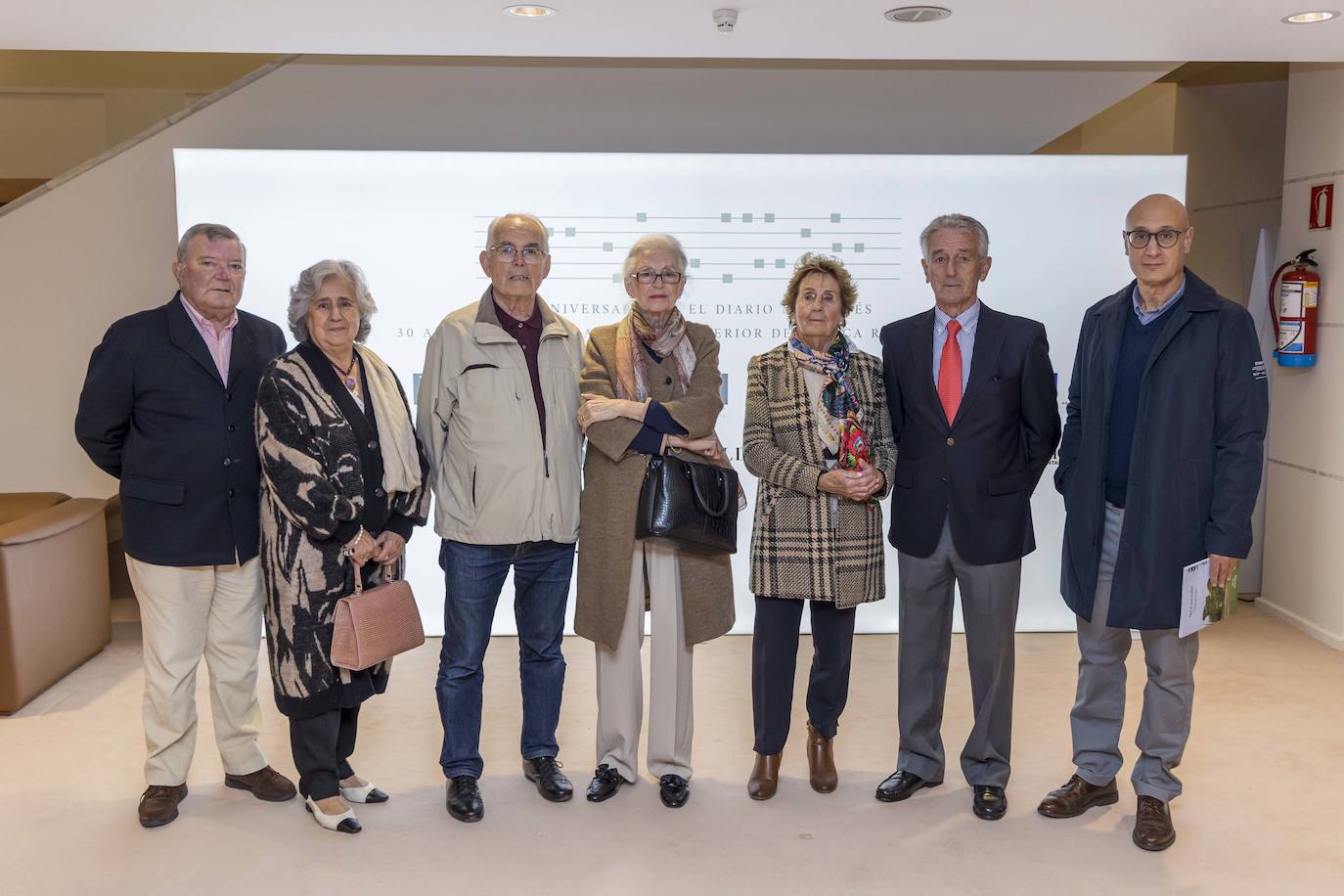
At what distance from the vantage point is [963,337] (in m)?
3.27

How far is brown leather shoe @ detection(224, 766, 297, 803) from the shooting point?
11.0 ft

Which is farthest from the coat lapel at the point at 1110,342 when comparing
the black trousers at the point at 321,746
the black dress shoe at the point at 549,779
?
the black trousers at the point at 321,746

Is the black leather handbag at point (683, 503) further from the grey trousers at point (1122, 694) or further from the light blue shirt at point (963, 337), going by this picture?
the grey trousers at point (1122, 694)

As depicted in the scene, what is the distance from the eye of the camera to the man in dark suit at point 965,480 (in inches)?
125

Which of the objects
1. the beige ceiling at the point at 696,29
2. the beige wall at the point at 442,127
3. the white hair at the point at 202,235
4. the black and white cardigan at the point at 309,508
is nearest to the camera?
the black and white cardigan at the point at 309,508

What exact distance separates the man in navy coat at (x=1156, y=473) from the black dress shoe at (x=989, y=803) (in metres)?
0.12

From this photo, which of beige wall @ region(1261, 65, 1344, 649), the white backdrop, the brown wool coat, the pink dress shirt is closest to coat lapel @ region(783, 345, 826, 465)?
the brown wool coat

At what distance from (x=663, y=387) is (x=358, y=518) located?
2.96ft

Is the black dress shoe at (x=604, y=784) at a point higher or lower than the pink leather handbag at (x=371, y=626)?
lower

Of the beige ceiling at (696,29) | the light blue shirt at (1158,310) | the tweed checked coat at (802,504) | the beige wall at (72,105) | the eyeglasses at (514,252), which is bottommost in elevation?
the tweed checked coat at (802,504)

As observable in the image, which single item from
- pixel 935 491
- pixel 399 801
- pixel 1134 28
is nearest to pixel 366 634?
pixel 399 801

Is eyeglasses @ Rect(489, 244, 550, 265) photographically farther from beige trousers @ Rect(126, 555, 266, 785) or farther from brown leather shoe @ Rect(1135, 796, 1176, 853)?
brown leather shoe @ Rect(1135, 796, 1176, 853)

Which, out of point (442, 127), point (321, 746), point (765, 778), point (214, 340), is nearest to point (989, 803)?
point (765, 778)

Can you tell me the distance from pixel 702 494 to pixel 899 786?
1.07 metres
